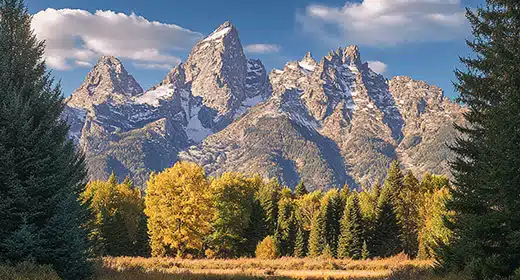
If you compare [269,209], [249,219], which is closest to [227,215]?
[249,219]

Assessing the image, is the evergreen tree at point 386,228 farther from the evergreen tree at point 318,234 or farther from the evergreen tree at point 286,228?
the evergreen tree at point 286,228

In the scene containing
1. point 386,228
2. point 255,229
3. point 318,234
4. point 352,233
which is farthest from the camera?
point 318,234

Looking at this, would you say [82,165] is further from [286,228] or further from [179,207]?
[286,228]

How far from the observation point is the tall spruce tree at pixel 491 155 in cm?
1271

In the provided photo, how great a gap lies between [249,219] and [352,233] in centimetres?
1547

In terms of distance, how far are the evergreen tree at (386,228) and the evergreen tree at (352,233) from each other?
2653mm

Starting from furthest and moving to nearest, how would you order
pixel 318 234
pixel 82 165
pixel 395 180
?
pixel 318 234
pixel 395 180
pixel 82 165

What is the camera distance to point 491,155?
14.8m

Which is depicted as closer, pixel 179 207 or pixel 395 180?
pixel 179 207

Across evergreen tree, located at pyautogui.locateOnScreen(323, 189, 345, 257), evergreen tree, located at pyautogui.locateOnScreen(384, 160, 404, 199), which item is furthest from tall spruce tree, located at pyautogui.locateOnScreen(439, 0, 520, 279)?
evergreen tree, located at pyautogui.locateOnScreen(323, 189, 345, 257)

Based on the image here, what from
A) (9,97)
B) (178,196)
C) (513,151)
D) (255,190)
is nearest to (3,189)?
(9,97)

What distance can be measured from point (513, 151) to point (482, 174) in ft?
12.2

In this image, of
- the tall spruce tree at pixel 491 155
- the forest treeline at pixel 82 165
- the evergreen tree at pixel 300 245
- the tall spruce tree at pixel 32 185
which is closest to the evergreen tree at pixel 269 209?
the evergreen tree at pixel 300 245

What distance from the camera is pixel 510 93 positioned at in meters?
13.6
